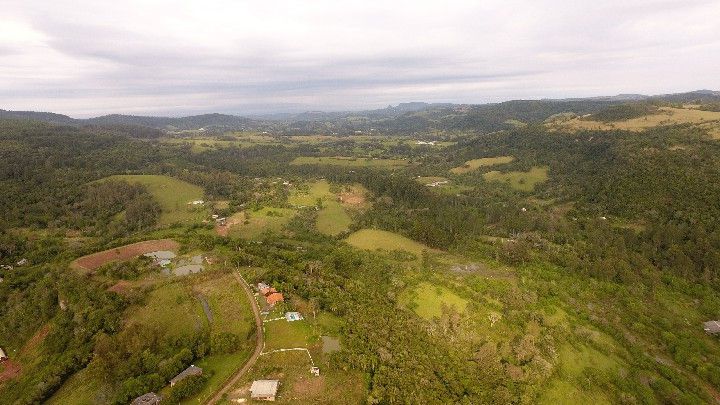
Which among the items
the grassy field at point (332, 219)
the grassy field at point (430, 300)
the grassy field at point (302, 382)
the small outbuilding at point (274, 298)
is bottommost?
the grassy field at point (430, 300)

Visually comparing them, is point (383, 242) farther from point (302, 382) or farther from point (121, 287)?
point (302, 382)

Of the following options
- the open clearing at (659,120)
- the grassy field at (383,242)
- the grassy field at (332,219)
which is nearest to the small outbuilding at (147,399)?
the grassy field at (383,242)

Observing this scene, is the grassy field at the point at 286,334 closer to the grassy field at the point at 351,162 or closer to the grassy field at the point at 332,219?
the grassy field at the point at 332,219

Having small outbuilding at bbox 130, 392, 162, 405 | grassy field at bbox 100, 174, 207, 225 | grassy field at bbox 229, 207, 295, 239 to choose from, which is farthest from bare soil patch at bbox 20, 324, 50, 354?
grassy field at bbox 100, 174, 207, 225

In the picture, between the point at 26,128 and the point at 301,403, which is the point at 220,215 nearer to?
the point at 301,403

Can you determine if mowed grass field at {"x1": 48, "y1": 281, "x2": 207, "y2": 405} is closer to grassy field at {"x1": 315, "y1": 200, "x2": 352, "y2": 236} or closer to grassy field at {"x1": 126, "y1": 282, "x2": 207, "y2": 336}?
grassy field at {"x1": 126, "y1": 282, "x2": 207, "y2": 336}

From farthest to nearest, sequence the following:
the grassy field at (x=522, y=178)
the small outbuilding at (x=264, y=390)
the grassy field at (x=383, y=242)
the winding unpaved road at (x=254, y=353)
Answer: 1. the grassy field at (x=522, y=178)
2. the grassy field at (x=383, y=242)
3. the winding unpaved road at (x=254, y=353)
4. the small outbuilding at (x=264, y=390)

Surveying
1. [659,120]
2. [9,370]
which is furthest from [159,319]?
[659,120]
